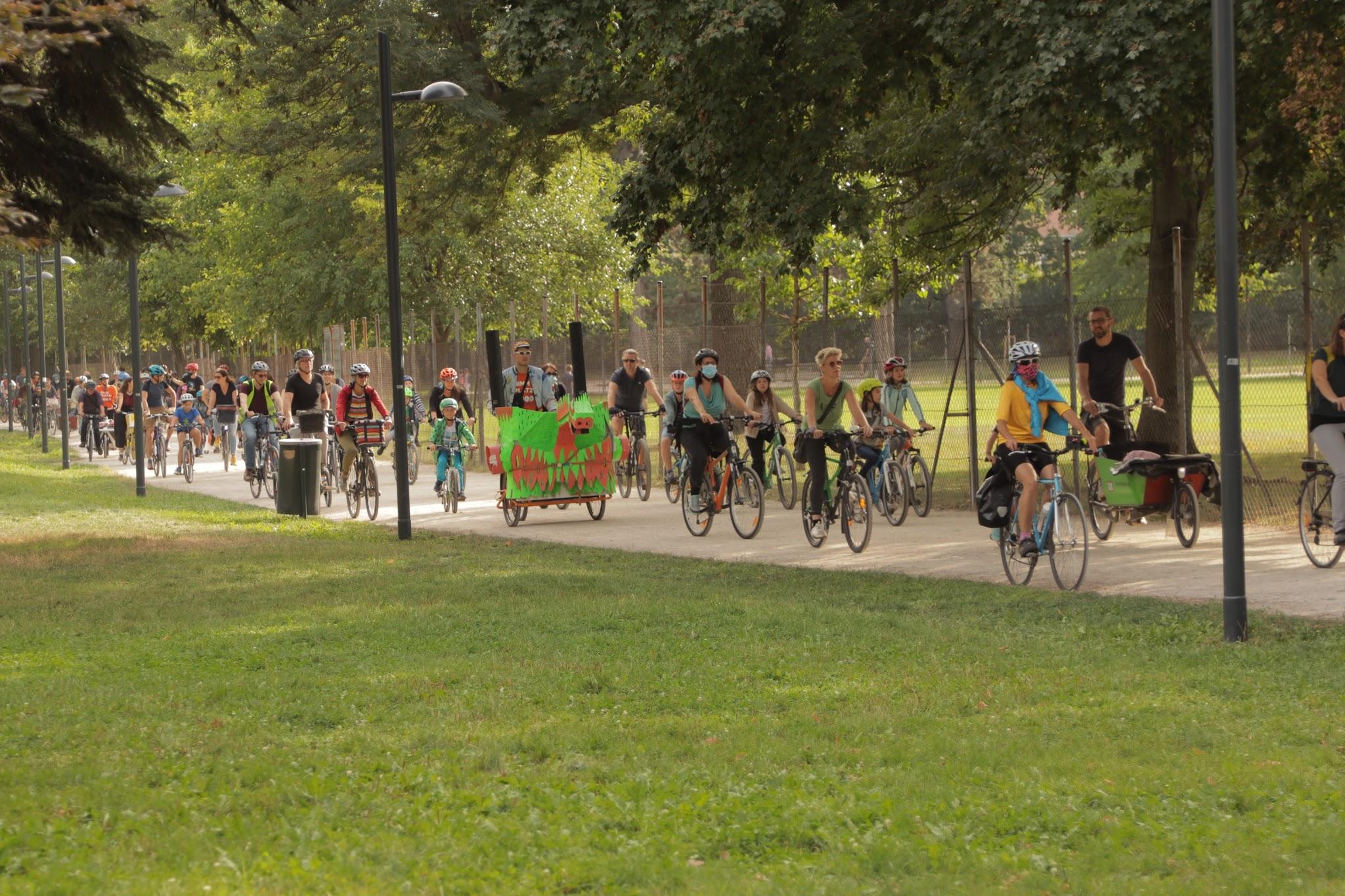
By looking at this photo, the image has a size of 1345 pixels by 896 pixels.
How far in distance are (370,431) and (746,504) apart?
6048mm

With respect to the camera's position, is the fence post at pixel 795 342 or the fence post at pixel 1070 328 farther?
the fence post at pixel 795 342

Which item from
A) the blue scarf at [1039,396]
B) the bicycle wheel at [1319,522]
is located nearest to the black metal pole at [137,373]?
the blue scarf at [1039,396]

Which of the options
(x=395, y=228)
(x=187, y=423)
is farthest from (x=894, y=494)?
(x=187, y=423)

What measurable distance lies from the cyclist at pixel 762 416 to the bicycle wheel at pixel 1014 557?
19.4 feet

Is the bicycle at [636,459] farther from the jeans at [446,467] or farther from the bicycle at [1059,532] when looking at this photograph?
the bicycle at [1059,532]

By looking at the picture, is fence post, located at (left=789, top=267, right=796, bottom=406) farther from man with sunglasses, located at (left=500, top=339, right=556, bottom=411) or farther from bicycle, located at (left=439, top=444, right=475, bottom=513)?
man with sunglasses, located at (left=500, top=339, right=556, bottom=411)

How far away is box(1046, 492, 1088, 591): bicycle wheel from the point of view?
12727 millimetres

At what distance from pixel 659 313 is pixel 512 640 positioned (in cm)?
1657

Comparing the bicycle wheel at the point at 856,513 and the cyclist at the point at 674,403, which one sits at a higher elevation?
the cyclist at the point at 674,403

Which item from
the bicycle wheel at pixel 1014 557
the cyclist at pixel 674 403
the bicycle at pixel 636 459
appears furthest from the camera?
the bicycle at pixel 636 459

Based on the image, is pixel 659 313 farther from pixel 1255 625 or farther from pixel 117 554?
pixel 1255 625

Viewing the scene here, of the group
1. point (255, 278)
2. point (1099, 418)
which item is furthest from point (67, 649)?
point (255, 278)

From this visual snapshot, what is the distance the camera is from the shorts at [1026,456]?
42.1 feet

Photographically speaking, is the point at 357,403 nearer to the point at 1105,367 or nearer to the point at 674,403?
the point at 674,403
